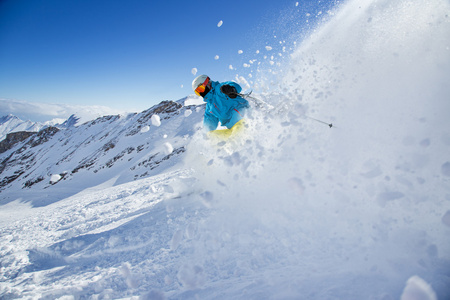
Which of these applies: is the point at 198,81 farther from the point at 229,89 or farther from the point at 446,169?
the point at 446,169

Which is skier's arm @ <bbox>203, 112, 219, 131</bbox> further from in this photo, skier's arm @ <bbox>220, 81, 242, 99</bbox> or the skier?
skier's arm @ <bbox>220, 81, 242, 99</bbox>

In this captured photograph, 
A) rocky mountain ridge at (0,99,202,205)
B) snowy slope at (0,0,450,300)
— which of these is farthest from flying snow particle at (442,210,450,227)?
rocky mountain ridge at (0,99,202,205)

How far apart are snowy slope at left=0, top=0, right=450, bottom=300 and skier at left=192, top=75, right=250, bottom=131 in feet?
1.77

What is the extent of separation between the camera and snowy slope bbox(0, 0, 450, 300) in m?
2.09

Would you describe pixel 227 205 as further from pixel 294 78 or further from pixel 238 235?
pixel 294 78

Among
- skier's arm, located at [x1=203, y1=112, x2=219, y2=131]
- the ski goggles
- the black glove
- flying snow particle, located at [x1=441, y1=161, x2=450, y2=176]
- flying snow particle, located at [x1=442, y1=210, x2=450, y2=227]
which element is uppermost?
the ski goggles

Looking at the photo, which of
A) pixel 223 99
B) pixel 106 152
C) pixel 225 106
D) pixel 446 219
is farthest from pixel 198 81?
pixel 106 152

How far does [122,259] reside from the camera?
2.89 meters

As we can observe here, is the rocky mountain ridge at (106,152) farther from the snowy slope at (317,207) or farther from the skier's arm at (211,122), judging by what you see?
the snowy slope at (317,207)

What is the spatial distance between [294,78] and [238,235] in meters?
4.08

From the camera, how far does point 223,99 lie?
512 cm

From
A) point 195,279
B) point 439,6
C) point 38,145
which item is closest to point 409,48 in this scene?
point 439,6

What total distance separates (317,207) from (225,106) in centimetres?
327

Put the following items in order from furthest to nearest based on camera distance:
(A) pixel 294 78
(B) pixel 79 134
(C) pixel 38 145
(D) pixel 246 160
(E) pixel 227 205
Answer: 1. (C) pixel 38 145
2. (B) pixel 79 134
3. (A) pixel 294 78
4. (D) pixel 246 160
5. (E) pixel 227 205
